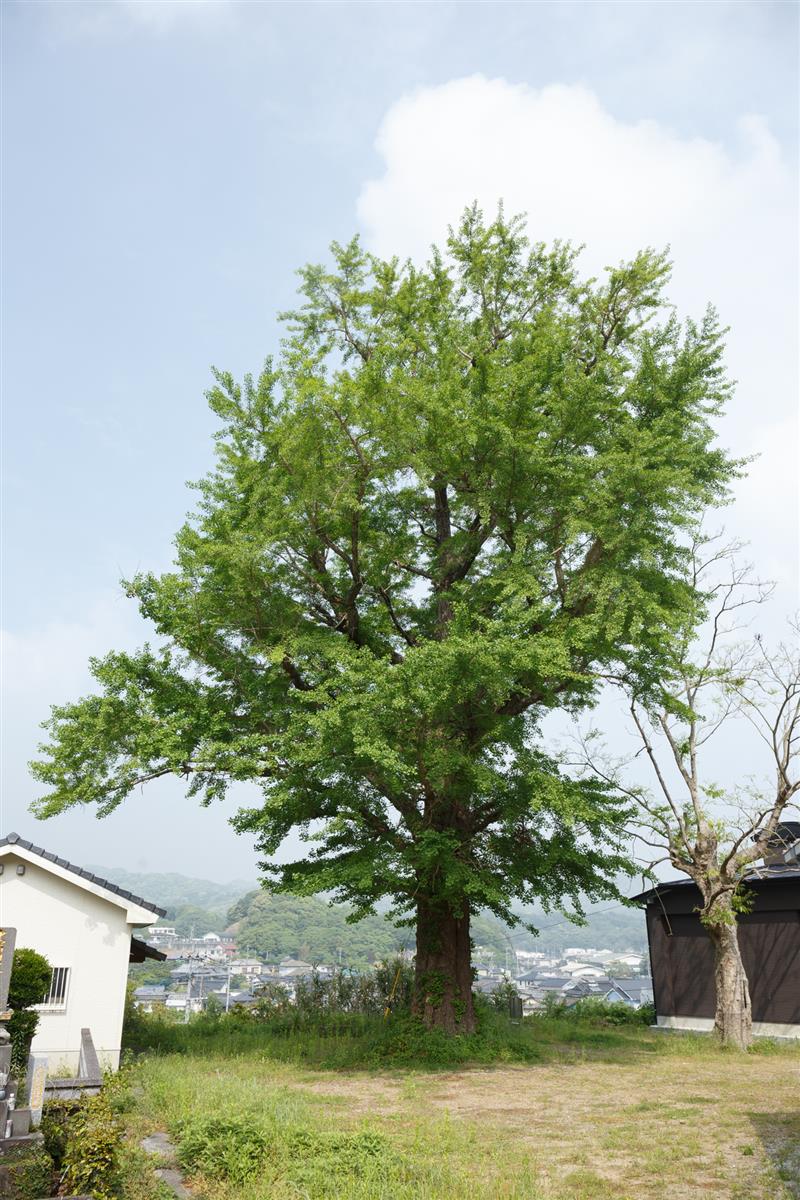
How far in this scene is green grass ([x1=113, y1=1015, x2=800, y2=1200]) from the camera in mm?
8500

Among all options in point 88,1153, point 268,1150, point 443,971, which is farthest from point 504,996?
point 88,1153

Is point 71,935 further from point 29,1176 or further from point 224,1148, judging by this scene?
point 29,1176

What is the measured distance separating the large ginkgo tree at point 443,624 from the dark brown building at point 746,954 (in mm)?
8940

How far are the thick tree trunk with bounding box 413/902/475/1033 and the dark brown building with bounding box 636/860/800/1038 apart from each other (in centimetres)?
803

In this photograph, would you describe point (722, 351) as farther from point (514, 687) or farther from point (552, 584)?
point (514, 687)

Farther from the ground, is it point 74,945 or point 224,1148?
point 74,945

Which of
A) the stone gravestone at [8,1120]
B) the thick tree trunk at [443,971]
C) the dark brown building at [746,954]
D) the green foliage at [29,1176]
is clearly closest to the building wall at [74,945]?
the stone gravestone at [8,1120]

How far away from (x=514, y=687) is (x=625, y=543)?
3.79 meters

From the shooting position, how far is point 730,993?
21.9 metres

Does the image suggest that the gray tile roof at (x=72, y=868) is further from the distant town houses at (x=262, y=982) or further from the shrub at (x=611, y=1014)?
the shrub at (x=611, y=1014)

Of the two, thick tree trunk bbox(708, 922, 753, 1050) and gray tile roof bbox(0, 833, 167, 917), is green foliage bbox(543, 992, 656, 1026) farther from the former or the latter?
gray tile roof bbox(0, 833, 167, 917)

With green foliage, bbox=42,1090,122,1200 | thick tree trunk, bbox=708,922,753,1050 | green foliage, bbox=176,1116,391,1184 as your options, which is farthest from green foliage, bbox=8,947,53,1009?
thick tree trunk, bbox=708,922,753,1050

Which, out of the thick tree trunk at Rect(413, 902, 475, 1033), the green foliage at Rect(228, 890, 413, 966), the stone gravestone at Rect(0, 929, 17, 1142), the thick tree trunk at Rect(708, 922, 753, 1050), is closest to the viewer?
the stone gravestone at Rect(0, 929, 17, 1142)

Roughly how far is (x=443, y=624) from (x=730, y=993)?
12.4 metres
